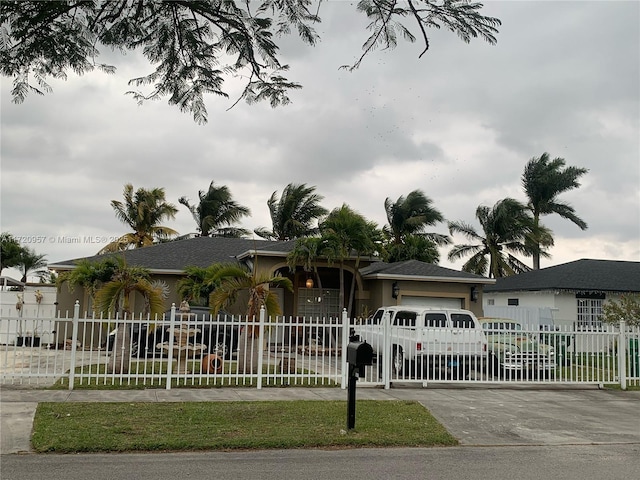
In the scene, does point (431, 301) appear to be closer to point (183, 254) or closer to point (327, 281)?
point (327, 281)

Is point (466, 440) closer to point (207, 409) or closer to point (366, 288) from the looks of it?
point (207, 409)

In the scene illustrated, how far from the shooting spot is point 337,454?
7293 millimetres

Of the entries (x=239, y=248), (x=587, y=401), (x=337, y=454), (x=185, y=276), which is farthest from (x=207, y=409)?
(x=239, y=248)

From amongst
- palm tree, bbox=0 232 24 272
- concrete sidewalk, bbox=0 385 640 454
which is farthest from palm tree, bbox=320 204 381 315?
palm tree, bbox=0 232 24 272

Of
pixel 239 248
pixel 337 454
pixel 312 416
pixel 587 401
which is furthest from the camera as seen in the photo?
pixel 239 248

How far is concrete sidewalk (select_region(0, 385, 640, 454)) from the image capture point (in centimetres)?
850

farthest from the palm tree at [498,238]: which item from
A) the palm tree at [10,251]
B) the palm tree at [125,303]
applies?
the palm tree at [10,251]

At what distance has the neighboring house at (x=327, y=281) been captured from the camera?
69.7ft

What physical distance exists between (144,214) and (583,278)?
22998 millimetres

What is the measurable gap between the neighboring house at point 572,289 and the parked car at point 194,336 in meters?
13.3

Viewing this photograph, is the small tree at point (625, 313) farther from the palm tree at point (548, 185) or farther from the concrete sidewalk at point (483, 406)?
the palm tree at point (548, 185)

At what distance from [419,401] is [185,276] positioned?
12.7 meters

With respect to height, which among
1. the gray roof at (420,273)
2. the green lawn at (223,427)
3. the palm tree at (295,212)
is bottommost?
the green lawn at (223,427)

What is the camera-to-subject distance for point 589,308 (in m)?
24.7
